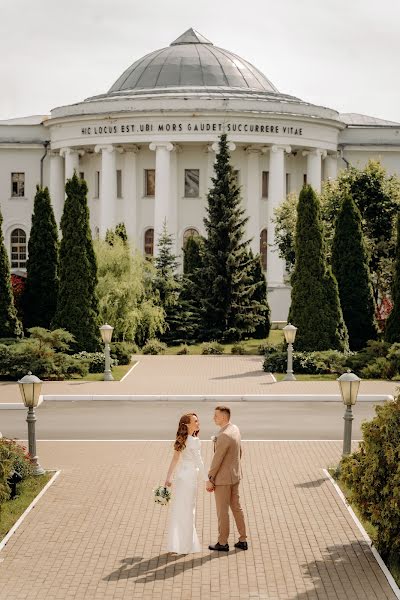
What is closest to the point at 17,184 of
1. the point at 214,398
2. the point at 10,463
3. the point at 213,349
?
the point at 213,349

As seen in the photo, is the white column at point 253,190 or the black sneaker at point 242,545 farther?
the white column at point 253,190

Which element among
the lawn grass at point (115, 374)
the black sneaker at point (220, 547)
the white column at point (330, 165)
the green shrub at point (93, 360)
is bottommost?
the black sneaker at point (220, 547)

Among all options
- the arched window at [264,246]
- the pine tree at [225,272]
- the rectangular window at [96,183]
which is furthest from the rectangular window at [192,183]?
the pine tree at [225,272]

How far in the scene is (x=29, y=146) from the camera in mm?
67812

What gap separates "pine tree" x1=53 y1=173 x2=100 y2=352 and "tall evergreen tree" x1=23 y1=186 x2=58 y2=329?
4581 mm

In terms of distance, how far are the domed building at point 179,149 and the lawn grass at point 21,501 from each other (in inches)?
1608

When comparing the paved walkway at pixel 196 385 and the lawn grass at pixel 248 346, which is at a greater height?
the lawn grass at pixel 248 346

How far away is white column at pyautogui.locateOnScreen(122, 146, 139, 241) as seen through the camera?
2534 inches

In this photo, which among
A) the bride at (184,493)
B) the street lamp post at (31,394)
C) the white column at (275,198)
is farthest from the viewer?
the white column at (275,198)

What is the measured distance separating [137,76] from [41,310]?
31.6 m

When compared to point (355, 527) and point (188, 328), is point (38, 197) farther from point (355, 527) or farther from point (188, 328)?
point (355, 527)

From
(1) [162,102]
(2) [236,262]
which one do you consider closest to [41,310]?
(2) [236,262]

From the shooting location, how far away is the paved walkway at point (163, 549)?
1188cm

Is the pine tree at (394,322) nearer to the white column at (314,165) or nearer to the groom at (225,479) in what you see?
the groom at (225,479)
